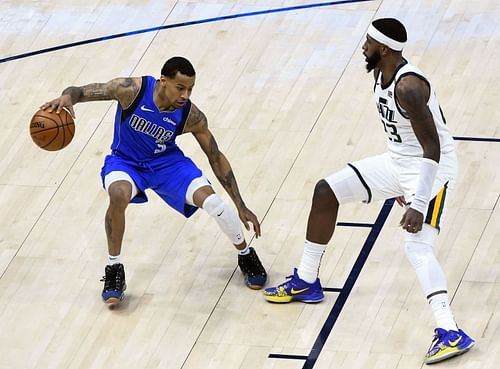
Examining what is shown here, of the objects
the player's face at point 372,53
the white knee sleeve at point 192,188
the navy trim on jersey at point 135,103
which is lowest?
the white knee sleeve at point 192,188

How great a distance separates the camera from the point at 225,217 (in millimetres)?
9047

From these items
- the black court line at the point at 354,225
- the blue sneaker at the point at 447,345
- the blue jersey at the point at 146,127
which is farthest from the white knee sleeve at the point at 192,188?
the blue sneaker at the point at 447,345

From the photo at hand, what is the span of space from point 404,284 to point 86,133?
3.25 m

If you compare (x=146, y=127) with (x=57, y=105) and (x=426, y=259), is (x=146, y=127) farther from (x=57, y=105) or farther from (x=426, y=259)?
(x=426, y=259)

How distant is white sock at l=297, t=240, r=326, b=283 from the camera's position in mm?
8938

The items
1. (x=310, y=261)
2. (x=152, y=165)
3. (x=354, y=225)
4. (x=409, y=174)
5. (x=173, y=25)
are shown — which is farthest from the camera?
(x=173, y=25)

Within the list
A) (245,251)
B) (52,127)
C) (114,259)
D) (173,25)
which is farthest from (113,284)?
(173,25)

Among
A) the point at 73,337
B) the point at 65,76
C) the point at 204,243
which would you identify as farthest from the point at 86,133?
the point at 73,337

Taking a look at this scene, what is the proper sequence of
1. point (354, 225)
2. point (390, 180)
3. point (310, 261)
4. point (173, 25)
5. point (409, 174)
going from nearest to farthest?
point (409, 174) < point (390, 180) < point (310, 261) < point (354, 225) < point (173, 25)

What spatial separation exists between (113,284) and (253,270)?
95 cm

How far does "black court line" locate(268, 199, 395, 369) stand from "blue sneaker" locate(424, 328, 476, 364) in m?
Answer: 0.73

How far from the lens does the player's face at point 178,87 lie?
864 cm

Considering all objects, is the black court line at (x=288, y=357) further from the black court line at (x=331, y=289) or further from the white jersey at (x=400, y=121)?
the white jersey at (x=400, y=121)

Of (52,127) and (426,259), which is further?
(52,127)
